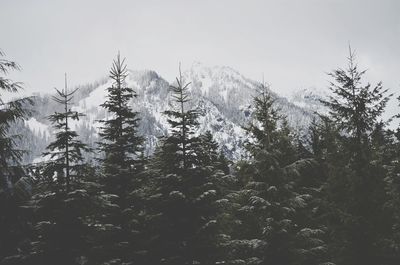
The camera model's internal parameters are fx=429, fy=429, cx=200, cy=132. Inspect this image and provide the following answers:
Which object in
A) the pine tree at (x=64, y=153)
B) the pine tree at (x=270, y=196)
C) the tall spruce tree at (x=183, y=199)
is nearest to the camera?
the pine tree at (x=64, y=153)

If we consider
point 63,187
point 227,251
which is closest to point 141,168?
point 63,187

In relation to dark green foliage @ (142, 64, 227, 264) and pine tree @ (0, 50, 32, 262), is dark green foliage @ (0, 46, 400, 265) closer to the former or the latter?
dark green foliage @ (142, 64, 227, 264)

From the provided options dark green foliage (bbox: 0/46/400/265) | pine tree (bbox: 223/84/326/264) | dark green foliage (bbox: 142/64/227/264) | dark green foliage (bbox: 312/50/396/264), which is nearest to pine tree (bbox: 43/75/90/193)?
dark green foliage (bbox: 0/46/400/265)

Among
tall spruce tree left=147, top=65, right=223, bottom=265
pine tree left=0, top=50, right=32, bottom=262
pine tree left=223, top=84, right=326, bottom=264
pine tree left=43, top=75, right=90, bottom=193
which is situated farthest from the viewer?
pine tree left=223, top=84, right=326, bottom=264

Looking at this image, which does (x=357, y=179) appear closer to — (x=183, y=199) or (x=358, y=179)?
(x=358, y=179)

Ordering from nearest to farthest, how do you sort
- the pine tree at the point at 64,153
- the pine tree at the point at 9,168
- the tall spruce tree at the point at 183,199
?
1. the pine tree at the point at 9,168
2. the pine tree at the point at 64,153
3. the tall spruce tree at the point at 183,199

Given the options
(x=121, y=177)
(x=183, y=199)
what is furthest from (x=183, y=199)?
(x=121, y=177)

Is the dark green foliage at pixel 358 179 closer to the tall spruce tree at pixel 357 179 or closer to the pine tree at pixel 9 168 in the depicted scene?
the tall spruce tree at pixel 357 179

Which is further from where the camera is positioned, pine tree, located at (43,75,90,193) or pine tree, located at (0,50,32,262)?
pine tree, located at (43,75,90,193)

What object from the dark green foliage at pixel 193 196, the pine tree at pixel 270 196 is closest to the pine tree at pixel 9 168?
the dark green foliage at pixel 193 196

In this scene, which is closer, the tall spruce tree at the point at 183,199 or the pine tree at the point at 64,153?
the pine tree at the point at 64,153

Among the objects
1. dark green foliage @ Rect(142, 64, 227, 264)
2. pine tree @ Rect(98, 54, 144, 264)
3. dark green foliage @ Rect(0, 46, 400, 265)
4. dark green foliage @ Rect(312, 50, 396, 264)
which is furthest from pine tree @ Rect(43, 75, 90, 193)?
dark green foliage @ Rect(312, 50, 396, 264)

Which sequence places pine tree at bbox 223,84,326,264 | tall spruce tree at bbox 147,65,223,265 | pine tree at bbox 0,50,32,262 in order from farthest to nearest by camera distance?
pine tree at bbox 223,84,326,264
tall spruce tree at bbox 147,65,223,265
pine tree at bbox 0,50,32,262

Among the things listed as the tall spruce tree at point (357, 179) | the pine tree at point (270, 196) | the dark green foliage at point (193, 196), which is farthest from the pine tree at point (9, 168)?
the tall spruce tree at point (357, 179)
